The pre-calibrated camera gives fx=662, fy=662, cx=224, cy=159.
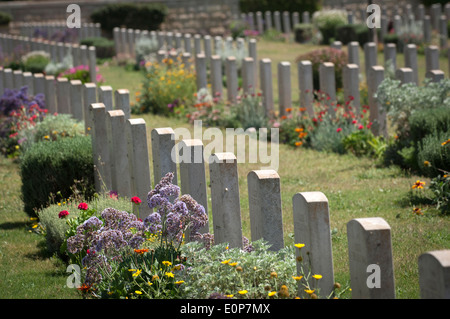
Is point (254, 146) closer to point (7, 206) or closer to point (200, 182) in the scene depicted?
point (7, 206)

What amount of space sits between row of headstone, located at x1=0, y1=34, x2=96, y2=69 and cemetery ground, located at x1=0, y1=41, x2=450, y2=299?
6.15m

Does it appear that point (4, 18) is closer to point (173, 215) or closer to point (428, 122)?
point (428, 122)

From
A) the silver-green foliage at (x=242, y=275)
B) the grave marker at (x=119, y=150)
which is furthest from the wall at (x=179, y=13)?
the silver-green foliage at (x=242, y=275)

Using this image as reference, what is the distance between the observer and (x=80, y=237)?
4.62 m

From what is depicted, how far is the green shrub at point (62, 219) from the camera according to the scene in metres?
5.41

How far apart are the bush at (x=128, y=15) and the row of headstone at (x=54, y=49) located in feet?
16.0

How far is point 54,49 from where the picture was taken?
17453 millimetres

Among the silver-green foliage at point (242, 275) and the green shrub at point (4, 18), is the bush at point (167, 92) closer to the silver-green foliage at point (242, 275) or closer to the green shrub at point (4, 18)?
the silver-green foliage at point (242, 275)

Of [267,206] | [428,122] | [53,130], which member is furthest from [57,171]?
[428,122]

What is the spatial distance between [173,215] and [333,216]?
2685 mm

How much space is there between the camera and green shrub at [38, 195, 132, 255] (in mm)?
5414

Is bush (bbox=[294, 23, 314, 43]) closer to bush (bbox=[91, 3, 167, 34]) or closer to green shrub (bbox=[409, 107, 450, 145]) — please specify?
bush (bbox=[91, 3, 167, 34])
